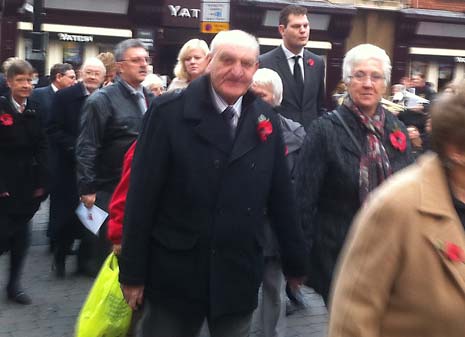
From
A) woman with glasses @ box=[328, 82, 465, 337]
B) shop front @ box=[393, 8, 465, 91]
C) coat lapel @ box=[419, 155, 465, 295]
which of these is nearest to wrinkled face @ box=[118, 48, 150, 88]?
woman with glasses @ box=[328, 82, 465, 337]

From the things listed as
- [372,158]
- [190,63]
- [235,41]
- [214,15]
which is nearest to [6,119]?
[190,63]

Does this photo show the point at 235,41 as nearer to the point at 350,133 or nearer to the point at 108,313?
the point at 350,133

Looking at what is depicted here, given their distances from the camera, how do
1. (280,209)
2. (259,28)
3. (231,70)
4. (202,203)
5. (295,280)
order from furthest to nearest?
(259,28) → (295,280) → (280,209) → (231,70) → (202,203)

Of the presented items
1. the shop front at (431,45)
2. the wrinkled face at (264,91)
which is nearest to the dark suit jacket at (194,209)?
the wrinkled face at (264,91)

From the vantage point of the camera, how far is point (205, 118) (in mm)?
3492

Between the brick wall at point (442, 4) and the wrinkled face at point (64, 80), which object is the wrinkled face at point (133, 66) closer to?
the wrinkled face at point (64, 80)

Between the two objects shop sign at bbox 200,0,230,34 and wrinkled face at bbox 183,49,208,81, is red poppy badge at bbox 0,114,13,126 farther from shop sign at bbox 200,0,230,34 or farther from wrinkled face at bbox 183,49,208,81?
shop sign at bbox 200,0,230,34

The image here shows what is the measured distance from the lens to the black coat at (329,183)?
4.00 m

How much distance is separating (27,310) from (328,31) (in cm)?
1877

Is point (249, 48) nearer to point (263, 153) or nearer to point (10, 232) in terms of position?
point (263, 153)

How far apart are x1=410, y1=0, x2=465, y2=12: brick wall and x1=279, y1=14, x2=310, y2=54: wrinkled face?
19.1 metres

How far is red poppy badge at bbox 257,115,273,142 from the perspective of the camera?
3.63 m

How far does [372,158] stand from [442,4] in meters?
23.0

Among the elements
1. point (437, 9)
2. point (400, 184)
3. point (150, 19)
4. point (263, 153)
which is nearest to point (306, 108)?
point (263, 153)
